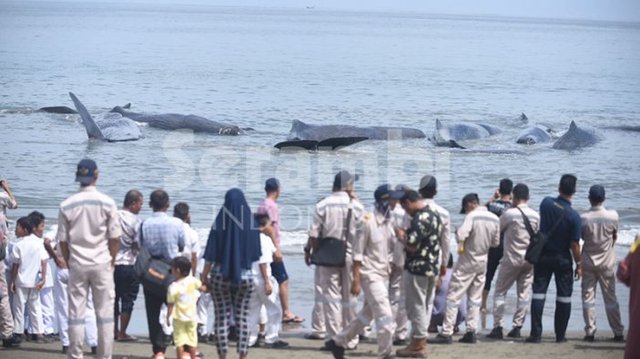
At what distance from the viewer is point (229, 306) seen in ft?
36.9

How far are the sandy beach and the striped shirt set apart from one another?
1.40m

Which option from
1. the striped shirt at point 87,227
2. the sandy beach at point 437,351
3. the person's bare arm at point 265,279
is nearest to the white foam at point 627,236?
the sandy beach at point 437,351

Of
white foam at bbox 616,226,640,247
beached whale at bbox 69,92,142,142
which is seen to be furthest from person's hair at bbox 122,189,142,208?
beached whale at bbox 69,92,142,142

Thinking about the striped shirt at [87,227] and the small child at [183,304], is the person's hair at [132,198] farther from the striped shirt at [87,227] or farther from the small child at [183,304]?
the small child at [183,304]

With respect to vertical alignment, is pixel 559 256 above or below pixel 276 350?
above

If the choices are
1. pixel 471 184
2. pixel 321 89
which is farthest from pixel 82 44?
pixel 471 184

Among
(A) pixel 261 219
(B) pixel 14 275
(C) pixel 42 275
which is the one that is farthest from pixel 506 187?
(B) pixel 14 275

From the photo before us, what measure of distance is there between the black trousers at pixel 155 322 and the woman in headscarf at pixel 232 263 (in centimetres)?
63

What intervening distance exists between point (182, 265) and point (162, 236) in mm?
543

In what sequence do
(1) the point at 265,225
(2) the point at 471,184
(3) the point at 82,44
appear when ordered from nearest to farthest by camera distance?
(1) the point at 265,225, (2) the point at 471,184, (3) the point at 82,44

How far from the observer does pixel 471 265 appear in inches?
500

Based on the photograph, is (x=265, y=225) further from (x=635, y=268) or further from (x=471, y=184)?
(x=471, y=184)

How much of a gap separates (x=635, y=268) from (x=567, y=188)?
4706 millimetres

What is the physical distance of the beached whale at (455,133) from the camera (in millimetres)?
38144
